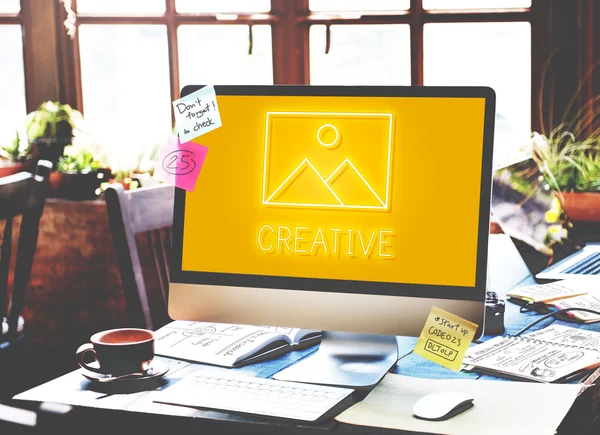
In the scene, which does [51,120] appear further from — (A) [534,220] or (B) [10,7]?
(A) [534,220]

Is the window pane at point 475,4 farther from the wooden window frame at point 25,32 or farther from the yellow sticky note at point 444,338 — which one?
the yellow sticky note at point 444,338

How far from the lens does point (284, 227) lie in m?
1.32

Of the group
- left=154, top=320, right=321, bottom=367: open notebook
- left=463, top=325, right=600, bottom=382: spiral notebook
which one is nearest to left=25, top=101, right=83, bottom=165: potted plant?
left=154, top=320, right=321, bottom=367: open notebook

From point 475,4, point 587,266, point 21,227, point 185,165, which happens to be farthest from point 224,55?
point 185,165

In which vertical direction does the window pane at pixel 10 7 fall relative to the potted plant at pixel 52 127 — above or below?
above

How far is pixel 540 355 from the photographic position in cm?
134

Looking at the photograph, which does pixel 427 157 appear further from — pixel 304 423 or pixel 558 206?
pixel 558 206

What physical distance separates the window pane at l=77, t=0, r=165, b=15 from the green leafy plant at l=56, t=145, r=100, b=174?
51cm

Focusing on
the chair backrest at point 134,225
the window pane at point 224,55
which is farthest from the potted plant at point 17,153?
the chair backrest at point 134,225

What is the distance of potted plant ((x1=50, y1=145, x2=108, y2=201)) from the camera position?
9.29 ft

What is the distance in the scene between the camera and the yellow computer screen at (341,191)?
126 centimetres

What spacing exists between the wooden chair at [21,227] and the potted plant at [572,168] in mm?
1413

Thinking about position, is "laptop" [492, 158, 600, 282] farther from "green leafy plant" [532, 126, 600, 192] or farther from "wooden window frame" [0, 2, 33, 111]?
"wooden window frame" [0, 2, 33, 111]

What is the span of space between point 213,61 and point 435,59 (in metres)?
0.78
